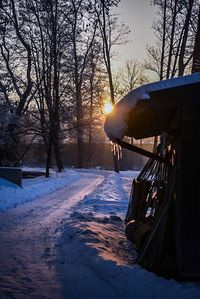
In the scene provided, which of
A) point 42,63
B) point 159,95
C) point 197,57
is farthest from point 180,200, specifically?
point 42,63

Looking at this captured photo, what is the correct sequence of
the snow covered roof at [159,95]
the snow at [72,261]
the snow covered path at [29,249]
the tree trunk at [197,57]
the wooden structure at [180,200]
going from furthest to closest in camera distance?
the tree trunk at [197,57]
the wooden structure at [180,200]
the snow covered roof at [159,95]
the snow covered path at [29,249]
the snow at [72,261]

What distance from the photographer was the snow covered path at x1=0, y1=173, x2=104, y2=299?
723 centimetres

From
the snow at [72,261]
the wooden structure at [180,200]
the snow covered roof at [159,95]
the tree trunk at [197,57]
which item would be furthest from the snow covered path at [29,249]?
the tree trunk at [197,57]

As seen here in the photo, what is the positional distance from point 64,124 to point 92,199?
27.5 metres

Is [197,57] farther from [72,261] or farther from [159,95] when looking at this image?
[72,261]

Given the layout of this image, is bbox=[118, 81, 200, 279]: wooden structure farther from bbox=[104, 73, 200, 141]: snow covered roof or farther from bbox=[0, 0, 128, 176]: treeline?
bbox=[0, 0, 128, 176]: treeline

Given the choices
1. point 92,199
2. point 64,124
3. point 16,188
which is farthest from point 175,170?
point 64,124

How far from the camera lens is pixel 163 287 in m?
7.20

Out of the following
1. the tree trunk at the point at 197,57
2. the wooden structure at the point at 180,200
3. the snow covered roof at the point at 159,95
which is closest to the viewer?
the snow covered roof at the point at 159,95

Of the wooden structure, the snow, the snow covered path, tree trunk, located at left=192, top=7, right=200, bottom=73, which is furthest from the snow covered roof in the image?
tree trunk, located at left=192, top=7, right=200, bottom=73

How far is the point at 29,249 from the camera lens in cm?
988

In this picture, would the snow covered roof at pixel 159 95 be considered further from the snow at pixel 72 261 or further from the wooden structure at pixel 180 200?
the snow at pixel 72 261

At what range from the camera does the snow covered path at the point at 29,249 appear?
723 centimetres

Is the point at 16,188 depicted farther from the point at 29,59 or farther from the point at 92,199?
the point at 29,59
